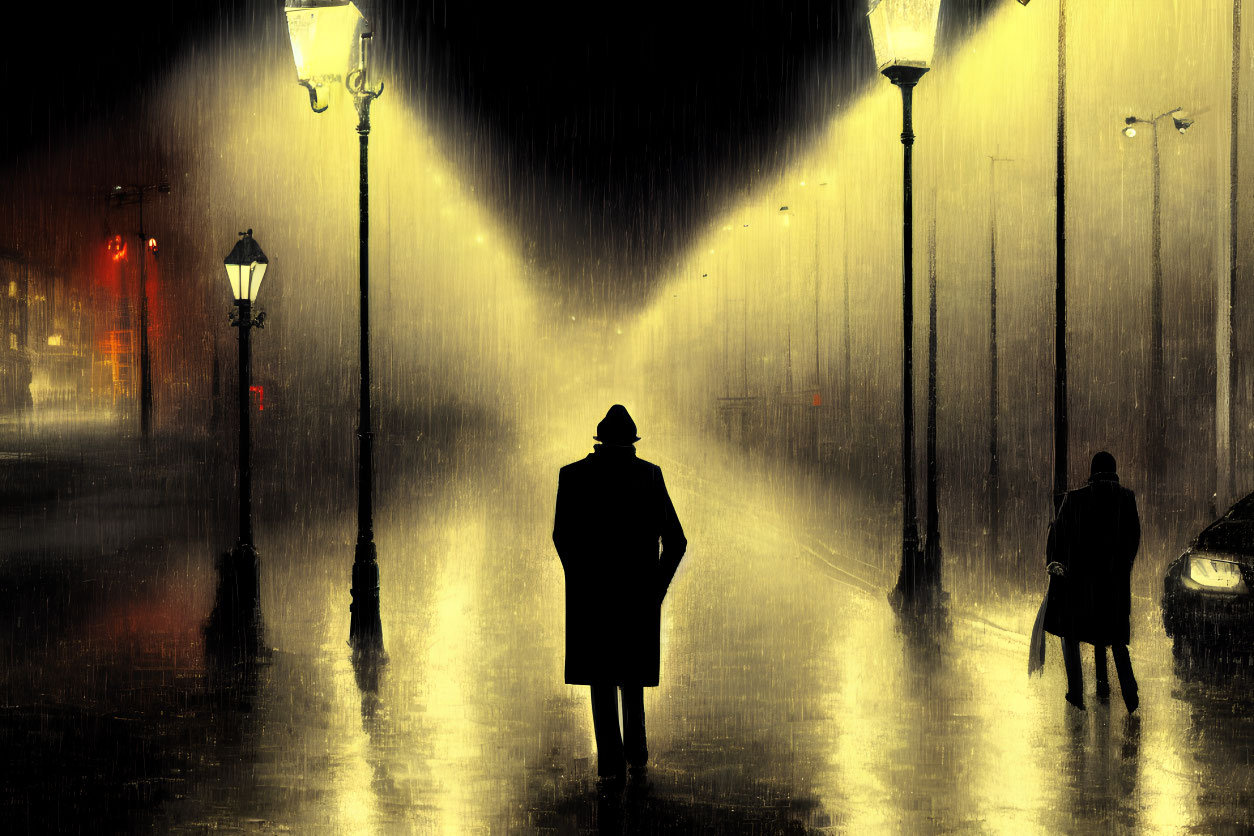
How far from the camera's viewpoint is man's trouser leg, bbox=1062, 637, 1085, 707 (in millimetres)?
8031

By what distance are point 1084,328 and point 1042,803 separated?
36.2 m

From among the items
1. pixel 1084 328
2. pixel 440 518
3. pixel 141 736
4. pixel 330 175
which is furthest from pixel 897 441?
pixel 141 736

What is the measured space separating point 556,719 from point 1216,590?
4610 mm

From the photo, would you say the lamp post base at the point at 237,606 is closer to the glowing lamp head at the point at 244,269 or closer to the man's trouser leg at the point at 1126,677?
the glowing lamp head at the point at 244,269

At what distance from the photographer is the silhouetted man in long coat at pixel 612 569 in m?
6.56

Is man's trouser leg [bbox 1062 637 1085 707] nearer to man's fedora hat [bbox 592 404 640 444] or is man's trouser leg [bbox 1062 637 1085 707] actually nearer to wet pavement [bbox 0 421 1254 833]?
wet pavement [bbox 0 421 1254 833]

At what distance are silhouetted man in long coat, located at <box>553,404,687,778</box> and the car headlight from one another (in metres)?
4.36

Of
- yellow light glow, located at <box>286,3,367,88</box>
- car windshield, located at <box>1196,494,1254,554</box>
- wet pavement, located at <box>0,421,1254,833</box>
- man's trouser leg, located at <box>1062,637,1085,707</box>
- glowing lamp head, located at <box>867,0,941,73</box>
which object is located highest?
glowing lamp head, located at <box>867,0,941,73</box>

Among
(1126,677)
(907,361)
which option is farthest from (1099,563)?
(907,361)

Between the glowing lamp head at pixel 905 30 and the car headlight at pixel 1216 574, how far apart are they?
20.0ft

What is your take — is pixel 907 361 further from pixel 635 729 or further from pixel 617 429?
pixel 635 729

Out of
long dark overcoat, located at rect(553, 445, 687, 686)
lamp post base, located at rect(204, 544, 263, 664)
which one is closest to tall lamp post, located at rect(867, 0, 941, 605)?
lamp post base, located at rect(204, 544, 263, 664)

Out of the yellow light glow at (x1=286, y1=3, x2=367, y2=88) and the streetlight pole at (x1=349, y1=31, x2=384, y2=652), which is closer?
the streetlight pole at (x1=349, y1=31, x2=384, y2=652)

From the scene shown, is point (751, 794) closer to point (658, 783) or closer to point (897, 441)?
point (658, 783)
